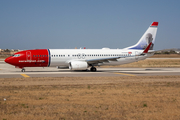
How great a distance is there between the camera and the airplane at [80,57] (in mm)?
32500

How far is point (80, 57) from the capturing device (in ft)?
115

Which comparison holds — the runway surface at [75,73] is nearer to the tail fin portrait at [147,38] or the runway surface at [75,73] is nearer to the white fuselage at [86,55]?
the white fuselage at [86,55]

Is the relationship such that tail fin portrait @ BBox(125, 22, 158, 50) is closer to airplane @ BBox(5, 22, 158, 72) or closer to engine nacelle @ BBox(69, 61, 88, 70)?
airplane @ BBox(5, 22, 158, 72)

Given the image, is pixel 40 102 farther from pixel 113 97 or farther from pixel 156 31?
pixel 156 31

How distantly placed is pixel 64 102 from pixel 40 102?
1.32 meters

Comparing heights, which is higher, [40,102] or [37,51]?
[37,51]

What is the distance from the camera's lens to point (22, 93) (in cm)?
1472

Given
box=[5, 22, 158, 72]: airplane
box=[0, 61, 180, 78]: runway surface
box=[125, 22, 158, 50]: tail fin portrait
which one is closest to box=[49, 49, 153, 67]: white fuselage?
box=[5, 22, 158, 72]: airplane

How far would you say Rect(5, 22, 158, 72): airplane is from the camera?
32.5 meters

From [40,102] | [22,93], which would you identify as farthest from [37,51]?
[40,102]

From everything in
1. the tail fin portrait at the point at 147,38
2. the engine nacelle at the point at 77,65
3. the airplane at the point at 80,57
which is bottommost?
the engine nacelle at the point at 77,65

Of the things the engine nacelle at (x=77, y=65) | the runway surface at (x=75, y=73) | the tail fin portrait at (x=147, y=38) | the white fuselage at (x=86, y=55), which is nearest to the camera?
the runway surface at (x=75, y=73)

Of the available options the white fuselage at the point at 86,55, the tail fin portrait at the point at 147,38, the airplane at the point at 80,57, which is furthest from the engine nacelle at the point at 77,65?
the tail fin portrait at the point at 147,38

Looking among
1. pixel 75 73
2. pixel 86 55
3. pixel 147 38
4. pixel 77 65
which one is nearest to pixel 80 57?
pixel 86 55
